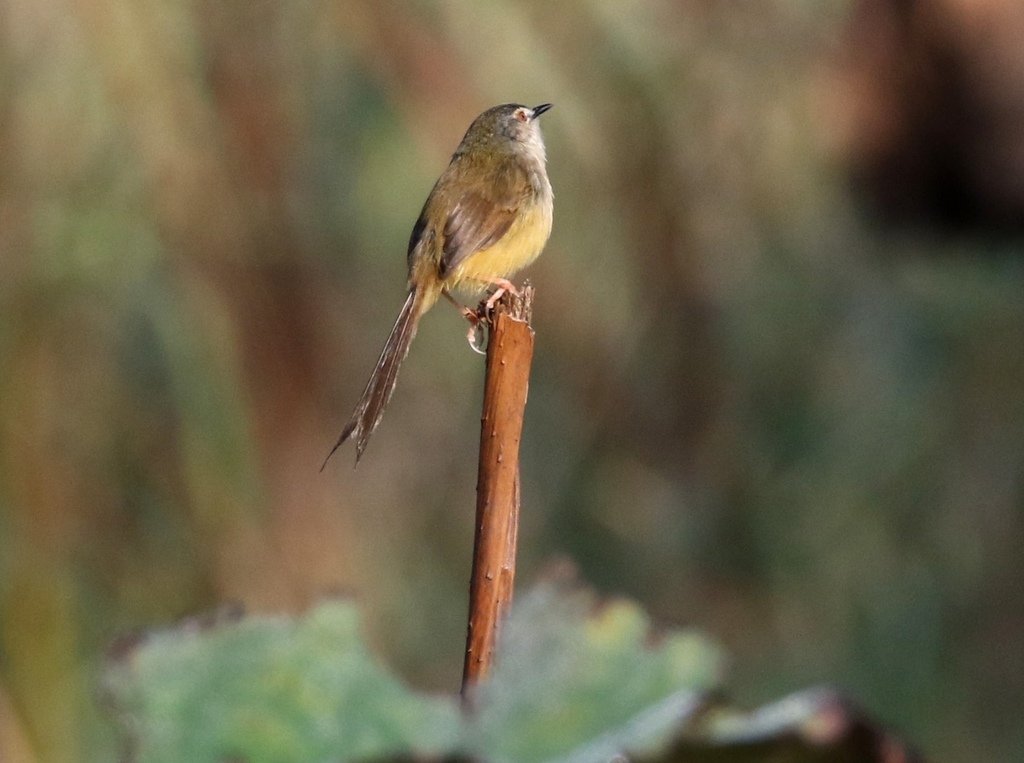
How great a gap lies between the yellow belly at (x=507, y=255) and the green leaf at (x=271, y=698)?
8.62 feet

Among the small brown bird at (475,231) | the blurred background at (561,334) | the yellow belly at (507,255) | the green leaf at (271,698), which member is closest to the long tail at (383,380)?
the small brown bird at (475,231)

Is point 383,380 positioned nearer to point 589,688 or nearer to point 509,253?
point 509,253

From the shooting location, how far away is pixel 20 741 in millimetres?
3803

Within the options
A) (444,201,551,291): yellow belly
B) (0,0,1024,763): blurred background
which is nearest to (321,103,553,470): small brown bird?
(444,201,551,291): yellow belly

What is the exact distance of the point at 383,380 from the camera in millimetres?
2641

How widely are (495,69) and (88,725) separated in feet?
7.24

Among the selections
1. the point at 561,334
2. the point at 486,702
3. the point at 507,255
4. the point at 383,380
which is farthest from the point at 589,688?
the point at 561,334

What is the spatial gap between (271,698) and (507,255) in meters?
2.78

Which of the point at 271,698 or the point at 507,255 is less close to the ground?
the point at 271,698

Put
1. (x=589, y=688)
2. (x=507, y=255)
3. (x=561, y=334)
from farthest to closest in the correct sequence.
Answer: (x=561, y=334) → (x=507, y=255) → (x=589, y=688)

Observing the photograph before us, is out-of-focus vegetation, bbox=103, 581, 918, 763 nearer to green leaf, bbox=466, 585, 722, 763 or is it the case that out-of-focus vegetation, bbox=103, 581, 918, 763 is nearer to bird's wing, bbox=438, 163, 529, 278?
green leaf, bbox=466, 585, 722, 763

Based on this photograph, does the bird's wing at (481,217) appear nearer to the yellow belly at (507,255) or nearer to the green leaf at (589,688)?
the yellow belly at (507,255)

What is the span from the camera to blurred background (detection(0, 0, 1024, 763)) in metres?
3.92

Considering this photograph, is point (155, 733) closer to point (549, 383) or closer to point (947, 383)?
point (549, 383)
